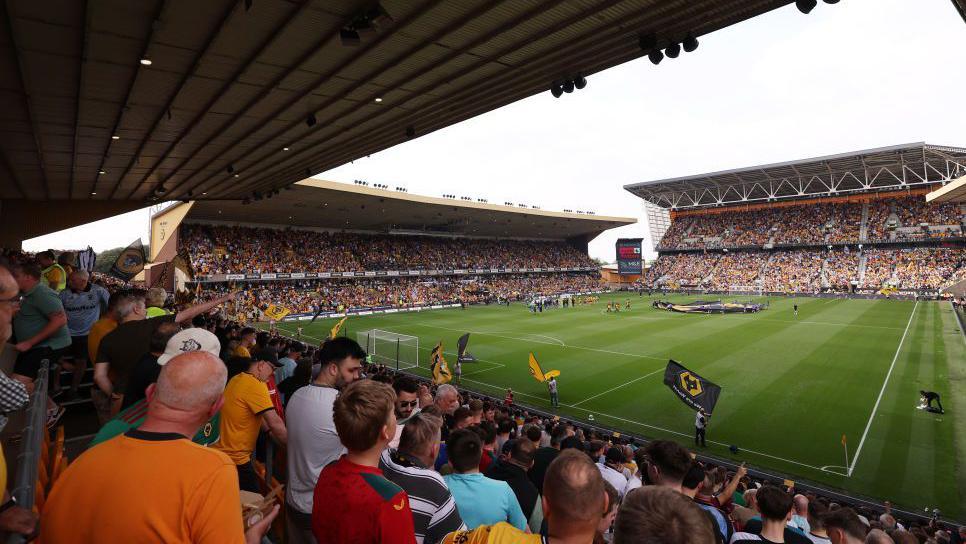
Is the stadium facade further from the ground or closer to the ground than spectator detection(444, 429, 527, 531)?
further from the ground

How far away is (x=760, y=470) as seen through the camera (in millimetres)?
11273

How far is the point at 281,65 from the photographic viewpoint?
10062 millimetres

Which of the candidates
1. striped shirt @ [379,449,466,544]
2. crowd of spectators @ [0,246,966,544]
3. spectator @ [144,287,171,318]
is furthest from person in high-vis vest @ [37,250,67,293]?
striped shirt @ [379,449,466,544]

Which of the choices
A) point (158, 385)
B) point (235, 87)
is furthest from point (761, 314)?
point (158, 385)

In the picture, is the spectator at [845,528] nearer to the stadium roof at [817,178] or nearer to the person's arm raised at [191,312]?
the person's arm raised at [191,312]

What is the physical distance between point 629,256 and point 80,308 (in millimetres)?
71738

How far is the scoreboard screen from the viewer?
71750mm

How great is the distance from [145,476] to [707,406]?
12343 millimetres

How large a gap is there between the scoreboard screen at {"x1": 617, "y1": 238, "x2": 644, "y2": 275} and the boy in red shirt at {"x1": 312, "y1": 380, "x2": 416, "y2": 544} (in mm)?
72375

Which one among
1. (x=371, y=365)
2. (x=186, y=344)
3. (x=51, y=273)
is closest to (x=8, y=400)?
(x=186, y=344)

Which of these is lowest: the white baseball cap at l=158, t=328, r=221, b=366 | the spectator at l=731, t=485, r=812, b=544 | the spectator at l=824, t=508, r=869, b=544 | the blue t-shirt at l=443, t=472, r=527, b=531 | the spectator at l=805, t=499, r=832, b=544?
the spectator at l=805, t=499, r=832, b=544

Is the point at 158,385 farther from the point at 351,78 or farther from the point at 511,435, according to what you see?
the point at 351,78

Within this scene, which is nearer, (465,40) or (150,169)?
(465,40)

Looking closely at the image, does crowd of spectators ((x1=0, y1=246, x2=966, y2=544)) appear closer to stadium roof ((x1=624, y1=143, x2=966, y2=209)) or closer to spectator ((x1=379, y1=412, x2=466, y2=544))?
spectator ((x1=379, y1=412, x2=466, y2=544))
